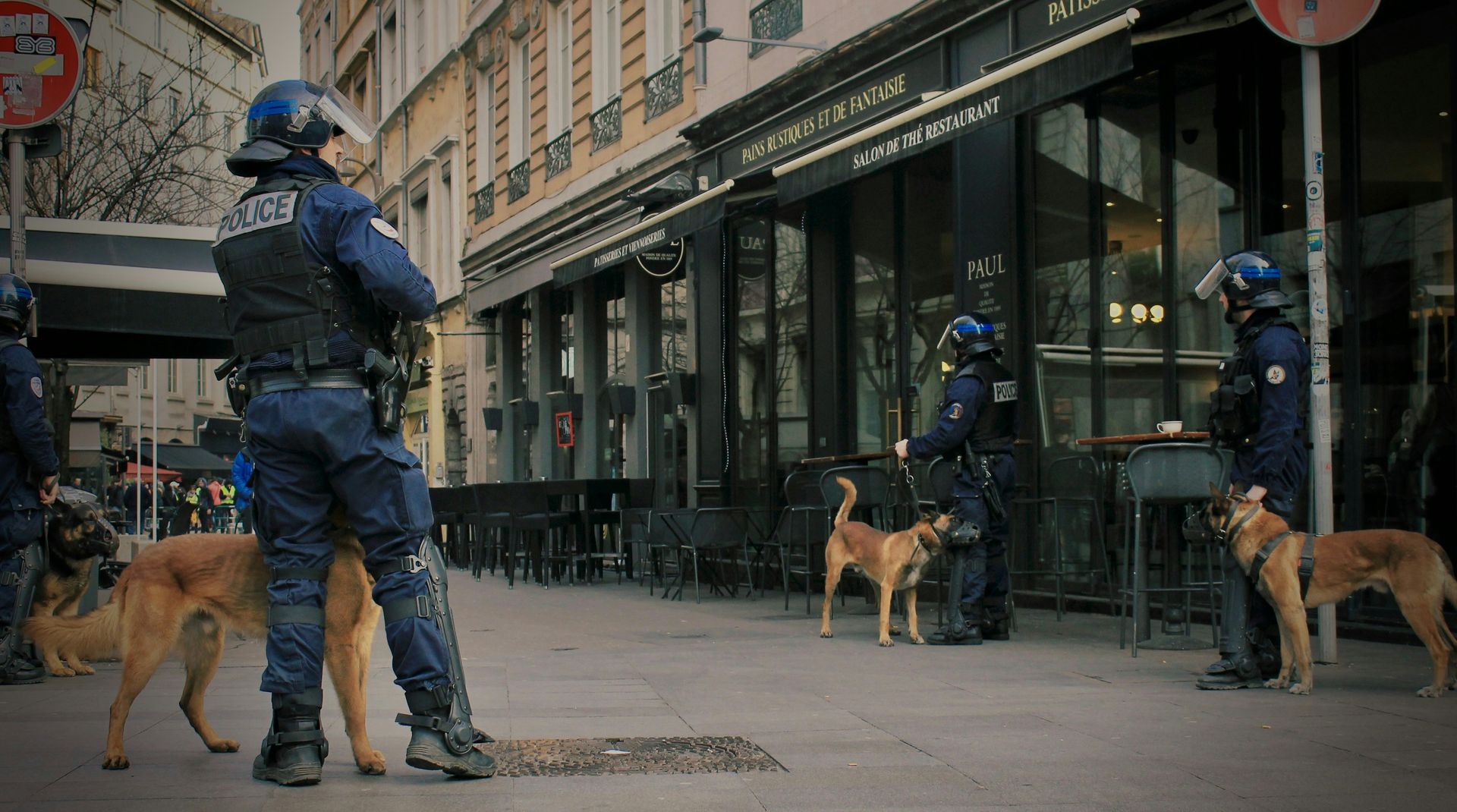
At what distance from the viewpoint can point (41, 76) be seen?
7.75 metres

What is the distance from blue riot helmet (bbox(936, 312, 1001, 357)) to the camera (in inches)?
338

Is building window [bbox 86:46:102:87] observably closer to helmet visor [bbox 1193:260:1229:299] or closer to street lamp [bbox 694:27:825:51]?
street lamp [bbox 694:27:825:51]

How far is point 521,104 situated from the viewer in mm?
24172

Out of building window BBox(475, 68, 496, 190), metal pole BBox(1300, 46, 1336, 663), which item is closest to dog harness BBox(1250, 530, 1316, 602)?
metal pole BBox(1300, 46, 1336, 663)

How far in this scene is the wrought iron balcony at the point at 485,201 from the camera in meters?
25.7

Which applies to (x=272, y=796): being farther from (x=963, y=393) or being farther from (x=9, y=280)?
(x=963, y=393)

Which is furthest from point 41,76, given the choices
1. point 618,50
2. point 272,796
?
point 618,50

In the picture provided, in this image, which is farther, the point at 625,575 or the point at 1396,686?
the point at 625,575

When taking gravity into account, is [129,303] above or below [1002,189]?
below

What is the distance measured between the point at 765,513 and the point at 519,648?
5863 millimetres

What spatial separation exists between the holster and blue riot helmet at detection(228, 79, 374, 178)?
28.6 inches

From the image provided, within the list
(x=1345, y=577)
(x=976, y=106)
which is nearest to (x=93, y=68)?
(x=976, y=106)

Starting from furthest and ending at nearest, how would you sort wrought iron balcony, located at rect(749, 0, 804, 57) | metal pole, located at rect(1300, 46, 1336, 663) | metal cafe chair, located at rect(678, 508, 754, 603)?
wrought iron balcony, located at rect(749, 0, 804, 57), metal cafe chair, located at rect(678, 508, 754, 603), metal pole, located at rect(1300, 46, 1336, 663)

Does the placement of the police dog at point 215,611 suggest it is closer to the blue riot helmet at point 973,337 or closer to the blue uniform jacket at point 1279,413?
the blue uniform jacket at point 1279,413
